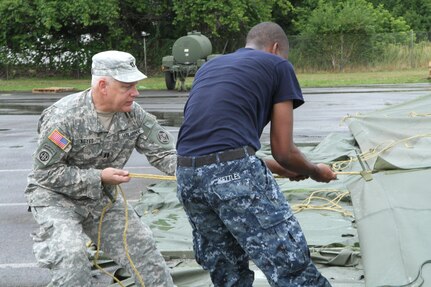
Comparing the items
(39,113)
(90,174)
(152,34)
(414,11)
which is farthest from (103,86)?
(414,11)

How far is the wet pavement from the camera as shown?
646cm

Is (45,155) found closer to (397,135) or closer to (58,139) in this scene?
(58,139)

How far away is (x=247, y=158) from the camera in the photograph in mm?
3729

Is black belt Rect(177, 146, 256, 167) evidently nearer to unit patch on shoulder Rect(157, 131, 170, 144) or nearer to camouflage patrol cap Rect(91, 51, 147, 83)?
camouflage patrol cap Rect(91, 51, 147, 83)

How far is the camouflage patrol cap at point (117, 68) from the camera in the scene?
4297mm

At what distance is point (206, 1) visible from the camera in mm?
31469

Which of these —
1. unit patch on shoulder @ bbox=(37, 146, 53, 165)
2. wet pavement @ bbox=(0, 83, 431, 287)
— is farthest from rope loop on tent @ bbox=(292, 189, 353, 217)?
unit patch on shoulder @ bbox=(37, 146, 53, 165)

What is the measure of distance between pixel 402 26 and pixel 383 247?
36.2m

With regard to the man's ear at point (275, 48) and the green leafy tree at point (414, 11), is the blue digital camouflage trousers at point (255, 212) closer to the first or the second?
the man's ear at point (275, 48)

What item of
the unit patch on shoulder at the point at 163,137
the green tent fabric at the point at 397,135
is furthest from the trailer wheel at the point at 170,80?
the unit patch on shoulder at the point at 163,137

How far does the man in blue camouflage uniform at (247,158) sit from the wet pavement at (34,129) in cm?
248

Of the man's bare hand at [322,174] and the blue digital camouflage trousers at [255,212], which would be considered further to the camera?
the man's bare hand at [322,174]

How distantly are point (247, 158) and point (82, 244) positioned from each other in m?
1.10

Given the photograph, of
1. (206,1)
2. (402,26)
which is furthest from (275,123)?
(402,26)
